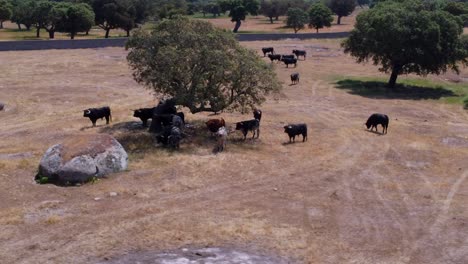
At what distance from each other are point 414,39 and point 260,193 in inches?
1021

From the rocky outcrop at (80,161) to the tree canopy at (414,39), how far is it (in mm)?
26816

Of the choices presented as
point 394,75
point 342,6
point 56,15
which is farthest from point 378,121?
point 342,6

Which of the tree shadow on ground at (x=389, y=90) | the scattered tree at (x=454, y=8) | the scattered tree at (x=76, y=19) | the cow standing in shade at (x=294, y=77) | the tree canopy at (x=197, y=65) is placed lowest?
the tree shadow on ground at (x=389, y=90)

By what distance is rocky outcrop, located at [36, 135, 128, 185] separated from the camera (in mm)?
18672

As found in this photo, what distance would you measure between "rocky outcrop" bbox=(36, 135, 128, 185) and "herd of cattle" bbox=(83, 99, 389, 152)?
3565 mm

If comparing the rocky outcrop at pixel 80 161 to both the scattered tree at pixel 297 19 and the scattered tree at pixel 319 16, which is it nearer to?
the scattered tree at pixel 319 16

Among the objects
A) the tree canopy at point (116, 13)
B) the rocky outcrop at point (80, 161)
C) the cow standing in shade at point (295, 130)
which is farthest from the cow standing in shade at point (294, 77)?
the tree canopy at point (116, 13)

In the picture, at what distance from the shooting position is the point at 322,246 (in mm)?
14617

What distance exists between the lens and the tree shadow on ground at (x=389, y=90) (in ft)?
130

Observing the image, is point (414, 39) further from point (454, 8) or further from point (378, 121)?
point (454, 8)

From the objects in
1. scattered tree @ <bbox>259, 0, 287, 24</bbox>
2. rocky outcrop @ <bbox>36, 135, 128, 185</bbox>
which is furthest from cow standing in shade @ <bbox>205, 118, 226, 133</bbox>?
scattered tree @ <bbox>259, 0, 287, 24</bbox>

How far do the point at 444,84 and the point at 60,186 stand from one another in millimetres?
35489

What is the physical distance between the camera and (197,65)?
24156 millimetres

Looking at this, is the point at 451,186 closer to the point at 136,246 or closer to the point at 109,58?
the point at 136,246
